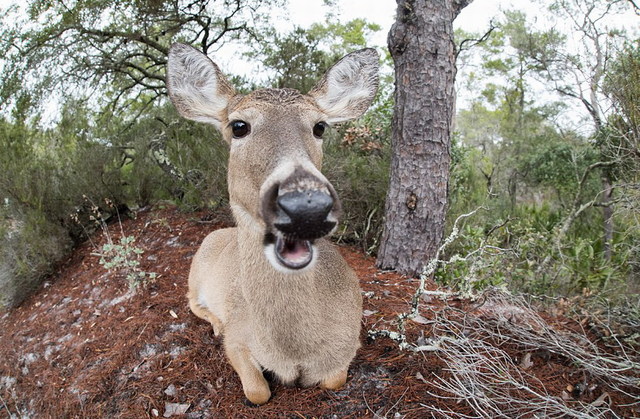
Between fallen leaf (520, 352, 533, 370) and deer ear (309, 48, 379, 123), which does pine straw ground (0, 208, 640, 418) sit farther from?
deer ear (309, 48, 379, 123)

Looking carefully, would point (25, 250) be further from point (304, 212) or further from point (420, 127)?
point (304, 212)

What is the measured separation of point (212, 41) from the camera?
26.5 ft

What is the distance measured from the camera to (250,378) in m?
2.72

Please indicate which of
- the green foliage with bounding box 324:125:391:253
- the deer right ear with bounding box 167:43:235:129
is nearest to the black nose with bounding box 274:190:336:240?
the deer right ear with bounding box 167:43:235:129

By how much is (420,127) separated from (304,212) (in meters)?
3.11

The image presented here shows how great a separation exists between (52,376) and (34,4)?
5.63 m

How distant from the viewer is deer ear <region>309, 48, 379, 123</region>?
286 cm

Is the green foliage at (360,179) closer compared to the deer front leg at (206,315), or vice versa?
the deer front leg at (206,315)

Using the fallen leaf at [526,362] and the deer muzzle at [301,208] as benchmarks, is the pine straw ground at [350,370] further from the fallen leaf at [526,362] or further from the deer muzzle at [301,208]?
the deer muzzle at [301,208]

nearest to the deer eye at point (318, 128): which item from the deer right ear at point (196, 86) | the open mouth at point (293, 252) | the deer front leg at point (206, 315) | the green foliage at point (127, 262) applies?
the deer right ear at point (196, 86)

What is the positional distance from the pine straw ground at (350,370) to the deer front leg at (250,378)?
8 cm

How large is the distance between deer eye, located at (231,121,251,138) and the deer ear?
65cm

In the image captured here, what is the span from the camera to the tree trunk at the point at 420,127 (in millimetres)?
4258

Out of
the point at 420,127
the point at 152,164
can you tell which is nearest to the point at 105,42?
the point at 152,164
